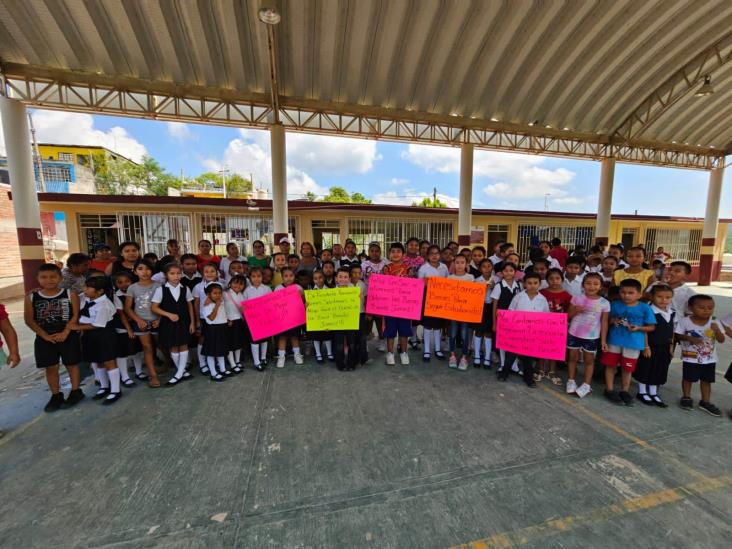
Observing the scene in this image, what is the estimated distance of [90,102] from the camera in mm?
7340

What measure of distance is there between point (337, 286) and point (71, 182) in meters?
36.6

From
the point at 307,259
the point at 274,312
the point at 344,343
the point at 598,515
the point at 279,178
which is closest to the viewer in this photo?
the point at 598,515

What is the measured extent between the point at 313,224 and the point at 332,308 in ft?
28.4

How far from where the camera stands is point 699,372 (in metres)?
2.93

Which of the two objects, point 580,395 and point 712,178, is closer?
point 580,395

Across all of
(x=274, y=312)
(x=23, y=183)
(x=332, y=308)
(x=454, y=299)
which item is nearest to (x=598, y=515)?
(x=454, y=299)

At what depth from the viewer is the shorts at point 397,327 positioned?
13.2ft

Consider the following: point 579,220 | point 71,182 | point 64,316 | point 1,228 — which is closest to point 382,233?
point 579,220

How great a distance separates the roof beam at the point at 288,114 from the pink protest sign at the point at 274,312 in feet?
20.9

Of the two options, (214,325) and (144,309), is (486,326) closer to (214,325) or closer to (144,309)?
(214,325)

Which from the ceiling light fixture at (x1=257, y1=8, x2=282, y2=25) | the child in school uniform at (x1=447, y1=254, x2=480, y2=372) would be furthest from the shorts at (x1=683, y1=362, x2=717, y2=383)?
the ceiling light fixture at (x1=257, y1=8, x2=282, y2=25)

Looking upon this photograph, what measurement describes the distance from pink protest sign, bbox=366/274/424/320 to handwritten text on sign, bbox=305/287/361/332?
0.24 metres

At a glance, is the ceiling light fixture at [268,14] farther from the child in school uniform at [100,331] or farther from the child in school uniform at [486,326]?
the child in school uniform at [486,326]

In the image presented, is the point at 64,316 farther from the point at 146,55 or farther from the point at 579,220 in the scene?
the point at 579,220
